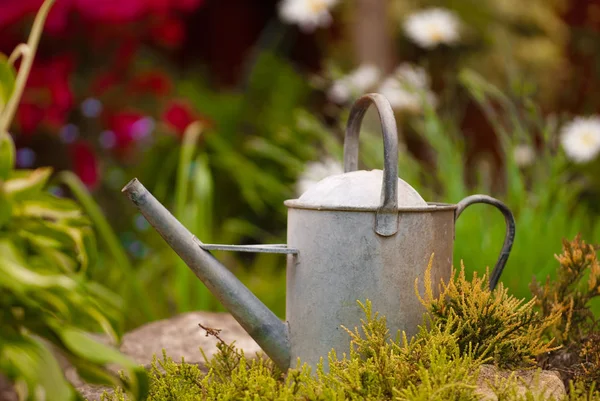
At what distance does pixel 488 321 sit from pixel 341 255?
0.34 meters

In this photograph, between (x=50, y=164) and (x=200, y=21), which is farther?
(x=200, y=21)

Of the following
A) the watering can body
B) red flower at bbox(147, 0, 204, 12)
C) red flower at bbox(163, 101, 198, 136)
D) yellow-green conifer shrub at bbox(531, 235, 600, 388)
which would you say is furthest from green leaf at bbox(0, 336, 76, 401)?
red flower at bbox(163, 101, 198, 136)

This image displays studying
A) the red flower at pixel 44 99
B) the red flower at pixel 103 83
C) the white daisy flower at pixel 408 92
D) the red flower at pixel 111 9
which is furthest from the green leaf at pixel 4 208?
the red flower at pixel 103 83

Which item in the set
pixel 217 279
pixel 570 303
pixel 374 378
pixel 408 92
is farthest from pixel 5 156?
pixel 408 92

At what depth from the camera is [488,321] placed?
4.93 feet

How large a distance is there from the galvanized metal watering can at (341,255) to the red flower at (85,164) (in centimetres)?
254

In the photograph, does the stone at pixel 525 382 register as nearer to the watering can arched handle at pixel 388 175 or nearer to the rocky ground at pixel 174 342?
the watering can arched handle at pixel 388 175

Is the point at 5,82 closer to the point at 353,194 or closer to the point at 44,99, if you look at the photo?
the point at 353,194

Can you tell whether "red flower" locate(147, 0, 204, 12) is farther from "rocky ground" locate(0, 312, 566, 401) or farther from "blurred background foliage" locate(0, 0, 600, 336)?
"rocky ground" locate(0, 312, 566, 401)

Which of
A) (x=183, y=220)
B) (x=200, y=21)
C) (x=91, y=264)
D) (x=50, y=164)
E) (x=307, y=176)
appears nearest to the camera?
→ (x=91, y=264)

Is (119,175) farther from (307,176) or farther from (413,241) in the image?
(413,241)

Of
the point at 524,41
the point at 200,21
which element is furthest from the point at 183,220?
the point at 200,21

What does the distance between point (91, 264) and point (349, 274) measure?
2.77ft

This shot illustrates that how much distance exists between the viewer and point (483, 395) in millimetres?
1306
